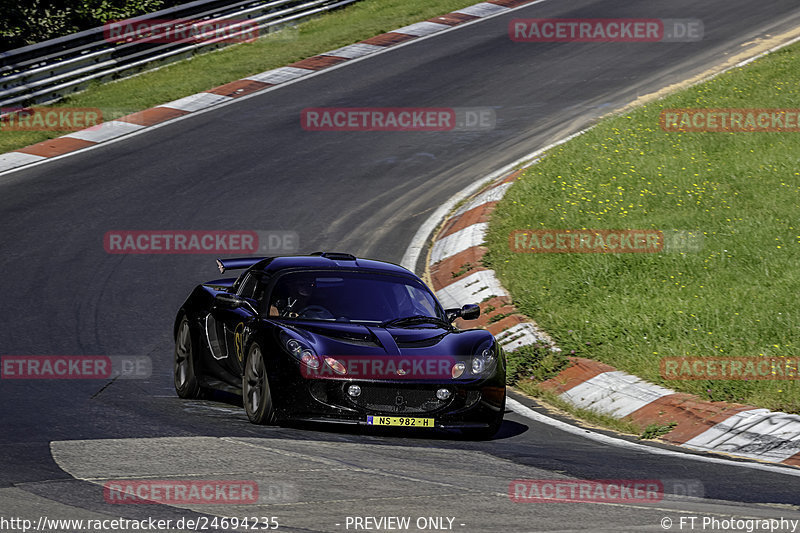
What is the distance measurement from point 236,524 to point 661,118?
13.1 meters

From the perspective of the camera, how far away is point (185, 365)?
9898 mm

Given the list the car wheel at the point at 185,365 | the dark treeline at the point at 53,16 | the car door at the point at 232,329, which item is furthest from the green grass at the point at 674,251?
the dark treeline at the point at 53,16

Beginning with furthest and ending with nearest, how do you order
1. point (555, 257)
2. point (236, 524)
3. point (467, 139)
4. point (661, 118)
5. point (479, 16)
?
point (479, 16)
point (467, 139)
point (661, 118)
point (555, 257)
point (236, 524)

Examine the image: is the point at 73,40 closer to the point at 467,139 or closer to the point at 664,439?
the point at 467,139

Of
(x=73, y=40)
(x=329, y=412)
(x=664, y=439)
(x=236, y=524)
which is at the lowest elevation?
(x=664, y=439)

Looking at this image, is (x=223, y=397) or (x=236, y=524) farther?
(x=223, y=397)

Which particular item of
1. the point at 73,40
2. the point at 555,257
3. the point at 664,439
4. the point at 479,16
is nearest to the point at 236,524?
the point at 664,439

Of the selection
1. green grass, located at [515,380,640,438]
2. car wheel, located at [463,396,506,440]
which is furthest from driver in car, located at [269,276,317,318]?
green grass, located at [515,380,640,438]

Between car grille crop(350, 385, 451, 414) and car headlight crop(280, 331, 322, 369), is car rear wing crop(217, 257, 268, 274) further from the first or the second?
car grille crop(350, 385, 451, 414)

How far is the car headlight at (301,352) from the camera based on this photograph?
26.9 ft

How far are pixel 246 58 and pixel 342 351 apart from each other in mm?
16224

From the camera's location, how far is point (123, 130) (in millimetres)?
19328

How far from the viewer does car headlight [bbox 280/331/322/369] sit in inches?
322

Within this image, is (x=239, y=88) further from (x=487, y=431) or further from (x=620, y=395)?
(x=487, y=431)
